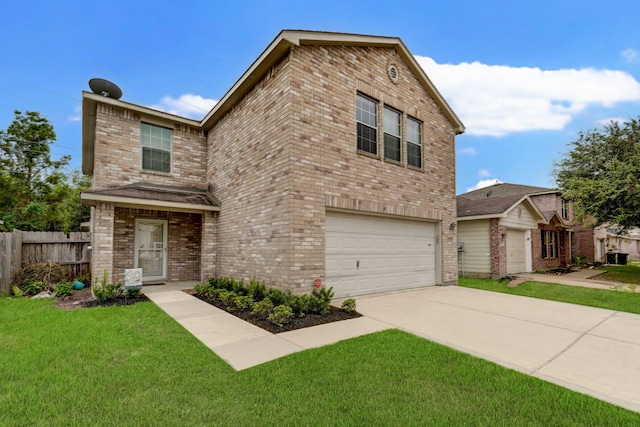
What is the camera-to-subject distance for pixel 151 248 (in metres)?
10.4

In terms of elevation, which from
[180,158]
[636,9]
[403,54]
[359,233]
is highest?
[636,9]

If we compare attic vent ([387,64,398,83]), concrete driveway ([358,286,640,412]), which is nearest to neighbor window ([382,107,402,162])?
attic vent ([387,64,398,83])

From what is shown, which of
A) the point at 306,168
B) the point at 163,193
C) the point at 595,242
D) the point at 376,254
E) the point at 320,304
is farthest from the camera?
the point at 595,242

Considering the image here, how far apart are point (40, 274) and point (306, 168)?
8713 millimetres

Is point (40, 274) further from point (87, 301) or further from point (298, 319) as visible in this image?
point (298, 319)

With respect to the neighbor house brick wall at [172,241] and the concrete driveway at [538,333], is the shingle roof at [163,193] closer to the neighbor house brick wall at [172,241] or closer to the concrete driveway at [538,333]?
the neighbor house brick wall at [172,241]

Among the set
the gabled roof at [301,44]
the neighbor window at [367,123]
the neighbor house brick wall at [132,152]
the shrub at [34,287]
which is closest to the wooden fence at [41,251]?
the shrub at [34,287]

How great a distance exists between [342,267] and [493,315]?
3409mm

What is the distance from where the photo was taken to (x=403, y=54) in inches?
381

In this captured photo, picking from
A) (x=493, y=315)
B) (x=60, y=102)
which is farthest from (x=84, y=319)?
(x=60, y=102)

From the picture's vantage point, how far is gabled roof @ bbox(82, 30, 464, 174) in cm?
702

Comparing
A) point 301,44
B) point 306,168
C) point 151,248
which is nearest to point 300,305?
point 306,168

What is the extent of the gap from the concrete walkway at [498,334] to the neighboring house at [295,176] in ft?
5.20

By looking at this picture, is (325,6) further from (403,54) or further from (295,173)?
(295,173)
